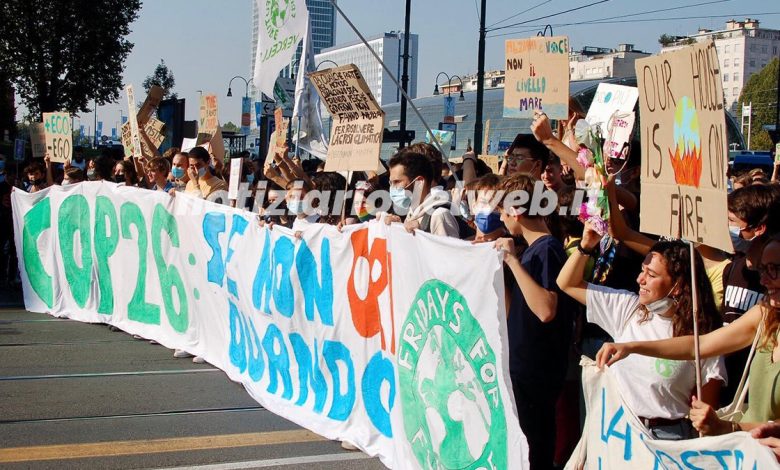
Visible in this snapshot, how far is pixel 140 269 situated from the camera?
9.55 m

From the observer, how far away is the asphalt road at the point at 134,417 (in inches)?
227

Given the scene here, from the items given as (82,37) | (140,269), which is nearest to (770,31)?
(82,37)

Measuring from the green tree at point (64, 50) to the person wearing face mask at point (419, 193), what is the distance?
1163 inches

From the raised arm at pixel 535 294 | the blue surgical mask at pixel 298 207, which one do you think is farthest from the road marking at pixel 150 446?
the raised arm at pixel 535 294

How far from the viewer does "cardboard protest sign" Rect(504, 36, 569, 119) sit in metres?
7.21

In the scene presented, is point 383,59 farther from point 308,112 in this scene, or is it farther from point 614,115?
point 614,115

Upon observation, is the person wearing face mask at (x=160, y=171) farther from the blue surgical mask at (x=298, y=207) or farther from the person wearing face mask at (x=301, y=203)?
the blue surgical mask at (x=298, y=207)

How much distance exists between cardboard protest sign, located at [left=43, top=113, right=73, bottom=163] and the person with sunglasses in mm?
9680

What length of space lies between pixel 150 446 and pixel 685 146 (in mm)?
3879

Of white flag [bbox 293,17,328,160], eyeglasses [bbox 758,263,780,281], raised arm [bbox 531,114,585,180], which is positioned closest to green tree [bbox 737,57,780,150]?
white flag [bbox 293,17,328,160]

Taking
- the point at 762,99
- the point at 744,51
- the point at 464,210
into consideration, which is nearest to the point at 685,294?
the point at 464,210

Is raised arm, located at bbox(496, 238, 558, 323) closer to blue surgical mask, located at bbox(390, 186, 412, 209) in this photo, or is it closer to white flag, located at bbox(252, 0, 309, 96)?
blue surgical mask, located at bbox(390, 186, 412, 209)

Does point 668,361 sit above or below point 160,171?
below

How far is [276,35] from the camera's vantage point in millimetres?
8664
